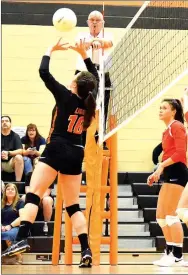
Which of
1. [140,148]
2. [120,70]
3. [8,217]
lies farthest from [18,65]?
[120,70]

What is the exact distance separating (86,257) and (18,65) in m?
6.97

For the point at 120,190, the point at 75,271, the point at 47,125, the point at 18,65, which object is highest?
the point at 18,65

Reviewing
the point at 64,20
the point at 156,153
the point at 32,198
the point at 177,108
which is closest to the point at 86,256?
the point at 32,198

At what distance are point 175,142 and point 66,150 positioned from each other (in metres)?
1.53

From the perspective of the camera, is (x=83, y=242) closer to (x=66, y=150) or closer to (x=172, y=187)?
(x=66, y=150)

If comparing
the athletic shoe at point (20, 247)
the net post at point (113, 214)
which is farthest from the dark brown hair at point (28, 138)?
the athletic shoe at point (20, 247)

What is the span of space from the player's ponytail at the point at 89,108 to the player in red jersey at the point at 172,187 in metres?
1.22

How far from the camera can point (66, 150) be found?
270 inches

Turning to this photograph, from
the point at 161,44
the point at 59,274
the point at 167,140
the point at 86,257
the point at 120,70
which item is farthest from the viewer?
the point at 161,44

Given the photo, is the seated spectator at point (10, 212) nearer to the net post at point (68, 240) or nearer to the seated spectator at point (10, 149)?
the seated spectator at point (10, 149)

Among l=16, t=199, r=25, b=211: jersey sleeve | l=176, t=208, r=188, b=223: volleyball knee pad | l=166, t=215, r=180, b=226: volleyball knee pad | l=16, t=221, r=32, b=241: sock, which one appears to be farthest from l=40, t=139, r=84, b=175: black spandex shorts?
l=16, t=199, r=25, b=211: jersey sleeve

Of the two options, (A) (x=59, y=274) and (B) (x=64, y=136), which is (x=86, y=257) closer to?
(A) (x=59, y=274)

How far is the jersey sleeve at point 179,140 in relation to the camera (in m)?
7.78

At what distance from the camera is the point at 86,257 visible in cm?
689
